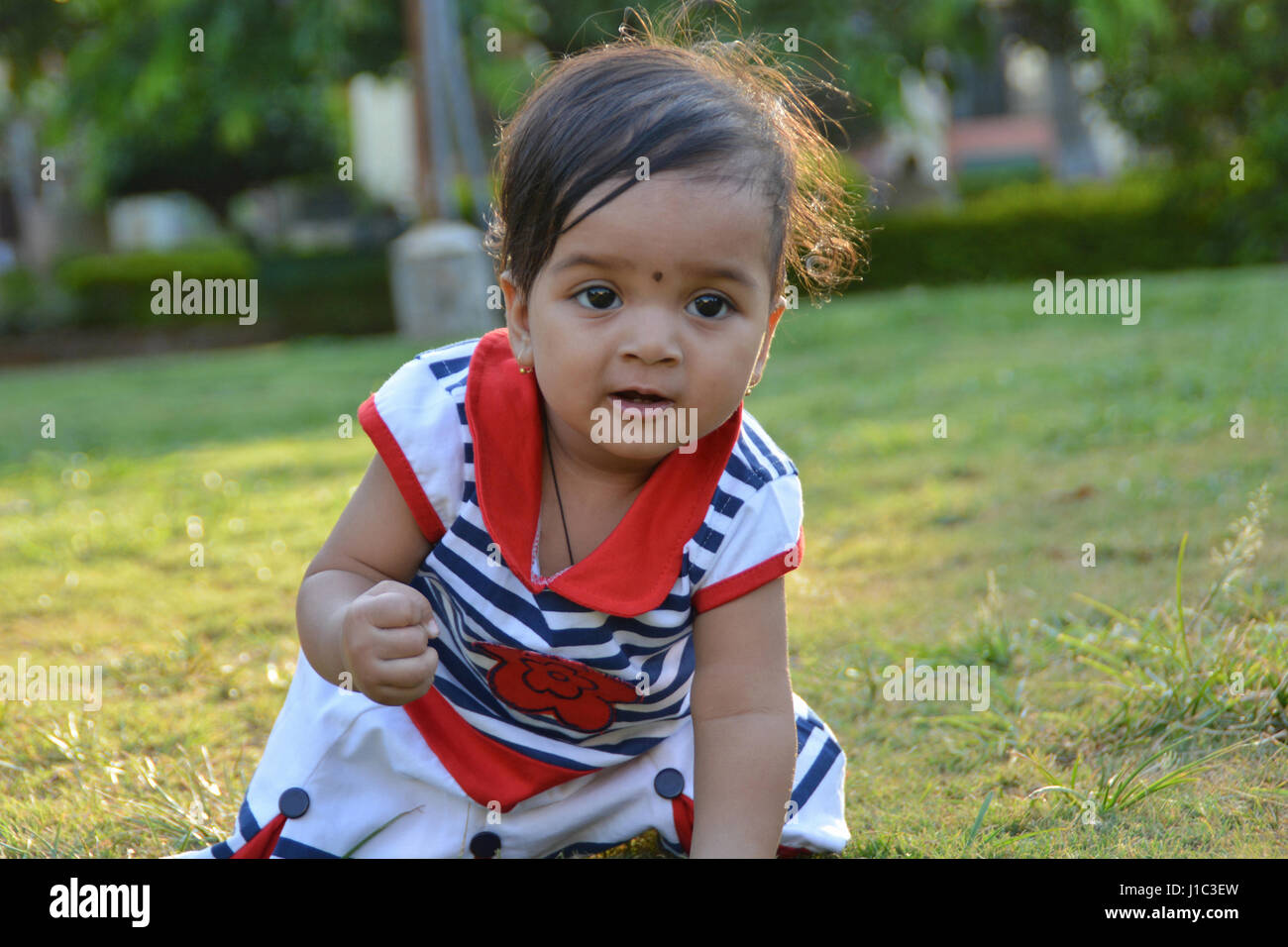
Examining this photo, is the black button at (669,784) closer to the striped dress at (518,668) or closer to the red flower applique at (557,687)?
the striped dress at (518,668)

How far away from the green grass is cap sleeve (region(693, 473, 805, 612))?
0.52 m

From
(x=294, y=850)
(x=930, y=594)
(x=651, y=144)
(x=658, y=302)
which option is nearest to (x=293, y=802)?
(x=294, y=850)

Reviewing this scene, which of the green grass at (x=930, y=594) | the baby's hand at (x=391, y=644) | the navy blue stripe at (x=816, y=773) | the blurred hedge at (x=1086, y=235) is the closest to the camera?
the baby's hand at (x=391, y=644)

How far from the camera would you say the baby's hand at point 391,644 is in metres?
1.59

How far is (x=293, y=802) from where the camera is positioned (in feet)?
6.23

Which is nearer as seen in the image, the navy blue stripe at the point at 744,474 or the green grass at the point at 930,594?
the navy blue stripe at the point at 744,474

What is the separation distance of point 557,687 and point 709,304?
1.93 ft

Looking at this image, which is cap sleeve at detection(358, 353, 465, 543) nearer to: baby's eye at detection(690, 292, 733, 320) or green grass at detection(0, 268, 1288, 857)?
baby's eye at detection(690, 292, 733, 320)

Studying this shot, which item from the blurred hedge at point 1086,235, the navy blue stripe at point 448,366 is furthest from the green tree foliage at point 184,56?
the navy blue stripe at point 448,366

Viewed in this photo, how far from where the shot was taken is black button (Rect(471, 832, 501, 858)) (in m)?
1.91

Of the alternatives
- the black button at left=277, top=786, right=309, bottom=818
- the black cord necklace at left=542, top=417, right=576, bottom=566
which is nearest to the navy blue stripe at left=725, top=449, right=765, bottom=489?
the black cord necklace at left=542, top=417, right=576, bottom=566

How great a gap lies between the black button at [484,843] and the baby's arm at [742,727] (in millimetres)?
313

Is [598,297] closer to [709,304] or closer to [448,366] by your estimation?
[709,304]

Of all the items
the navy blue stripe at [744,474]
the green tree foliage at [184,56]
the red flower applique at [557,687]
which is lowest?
the red flower applique at [557,687]
